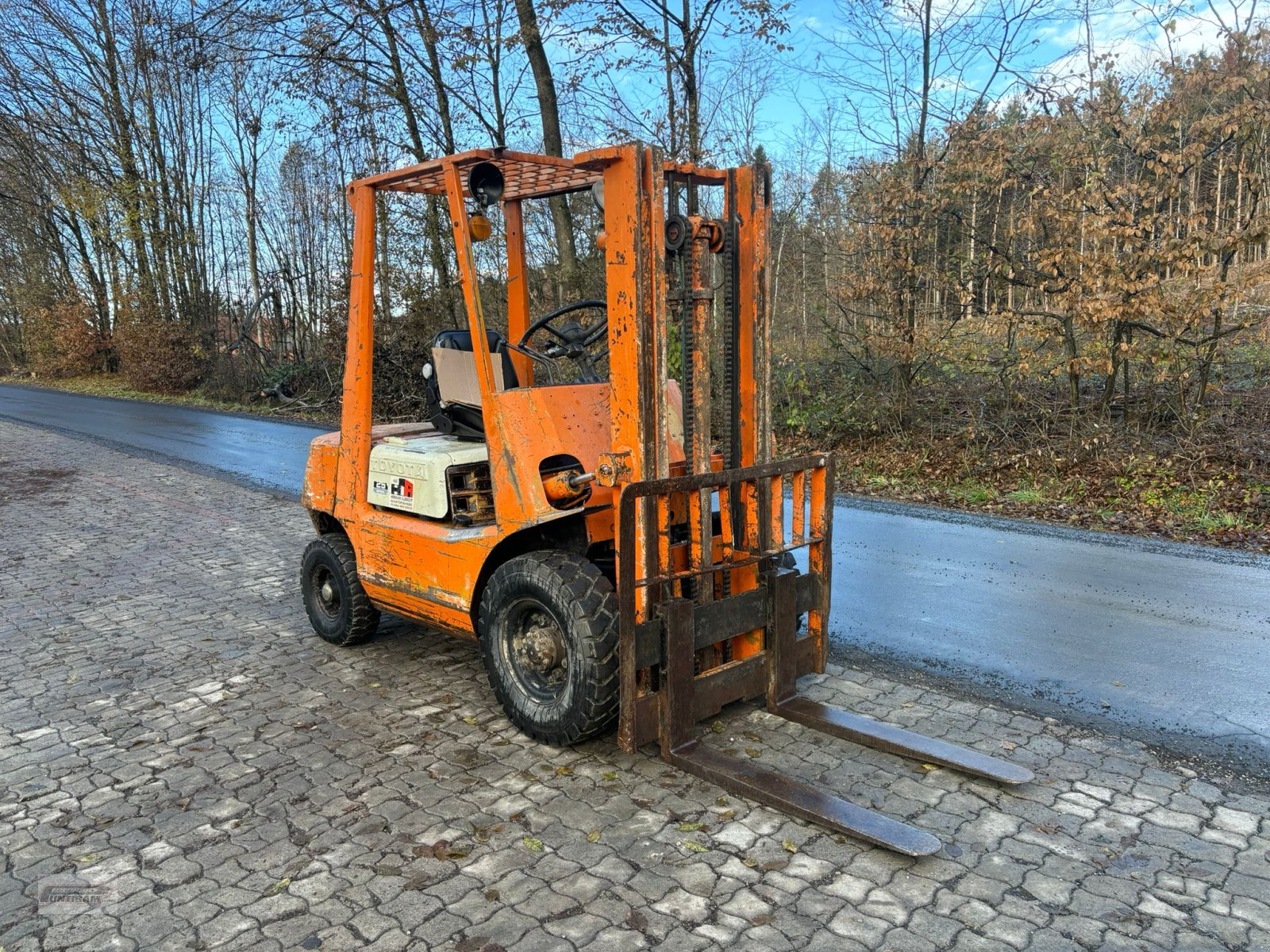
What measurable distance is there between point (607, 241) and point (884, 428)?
32.7 feet

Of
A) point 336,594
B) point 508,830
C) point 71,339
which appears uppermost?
point 71,339

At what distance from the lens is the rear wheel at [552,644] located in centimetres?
407

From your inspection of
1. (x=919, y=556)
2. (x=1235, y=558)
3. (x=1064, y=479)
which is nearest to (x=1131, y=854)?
(x=919, y=556)

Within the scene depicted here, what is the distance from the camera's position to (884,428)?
13.4 m

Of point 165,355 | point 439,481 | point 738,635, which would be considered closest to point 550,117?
point 439,481

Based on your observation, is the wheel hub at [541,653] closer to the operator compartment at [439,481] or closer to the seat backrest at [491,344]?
the operator compartment at [439,481]

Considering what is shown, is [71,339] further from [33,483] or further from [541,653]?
[541,653]

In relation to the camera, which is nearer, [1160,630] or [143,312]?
[1160,630]

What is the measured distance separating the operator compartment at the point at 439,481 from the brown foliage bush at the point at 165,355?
85.9ft

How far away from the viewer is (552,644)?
436 cm

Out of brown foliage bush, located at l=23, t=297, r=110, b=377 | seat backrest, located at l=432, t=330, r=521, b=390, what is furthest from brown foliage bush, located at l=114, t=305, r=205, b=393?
seat backrest, located at l=432, t=330, r=521, b=390

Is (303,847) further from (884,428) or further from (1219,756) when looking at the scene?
(884,428)

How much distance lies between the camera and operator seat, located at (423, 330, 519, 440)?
5.07 m

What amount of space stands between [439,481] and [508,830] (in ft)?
6.32
